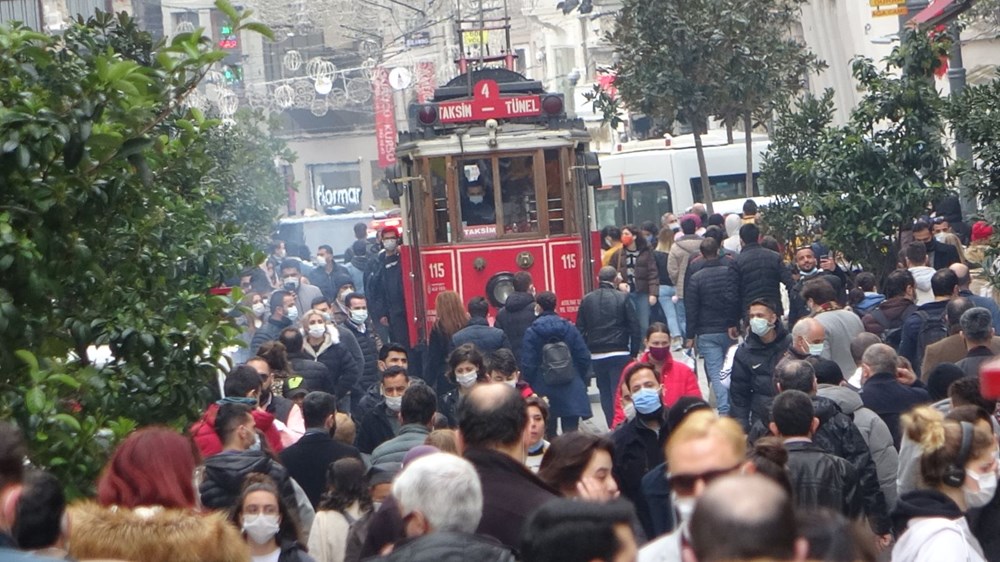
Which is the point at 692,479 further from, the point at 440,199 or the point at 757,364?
the point at 440,199

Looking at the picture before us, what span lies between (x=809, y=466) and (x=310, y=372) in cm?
562

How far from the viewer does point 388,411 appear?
33.3ft

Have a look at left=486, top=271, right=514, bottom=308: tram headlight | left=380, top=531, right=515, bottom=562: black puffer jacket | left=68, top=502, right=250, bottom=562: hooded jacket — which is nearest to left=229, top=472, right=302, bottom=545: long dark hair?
left=68, top=502, right=250, bottom=562: hooded jacket

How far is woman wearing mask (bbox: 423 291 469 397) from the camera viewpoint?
14555 millimetres

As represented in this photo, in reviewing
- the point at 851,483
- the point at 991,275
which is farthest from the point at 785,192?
the point at 851,483

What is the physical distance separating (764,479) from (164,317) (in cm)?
434

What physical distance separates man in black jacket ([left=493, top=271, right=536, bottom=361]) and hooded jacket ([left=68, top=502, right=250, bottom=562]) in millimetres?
10432

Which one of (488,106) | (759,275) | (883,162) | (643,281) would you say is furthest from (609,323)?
(643,281)

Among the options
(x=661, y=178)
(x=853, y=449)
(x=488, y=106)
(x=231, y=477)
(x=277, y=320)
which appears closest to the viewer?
(x=231, y=477)

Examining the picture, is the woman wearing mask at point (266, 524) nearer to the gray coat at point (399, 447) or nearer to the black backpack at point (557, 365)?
the gray coat at point (399, 447)

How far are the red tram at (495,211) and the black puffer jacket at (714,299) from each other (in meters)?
3.22

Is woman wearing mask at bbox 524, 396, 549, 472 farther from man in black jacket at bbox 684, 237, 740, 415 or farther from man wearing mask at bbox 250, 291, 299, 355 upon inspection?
man wearing mask at bbox 250, 291, 299, 355

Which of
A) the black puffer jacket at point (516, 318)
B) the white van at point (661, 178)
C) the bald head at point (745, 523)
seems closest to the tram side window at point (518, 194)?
the black puffer jacket at point (516, 318)

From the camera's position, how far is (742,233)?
596 inches
